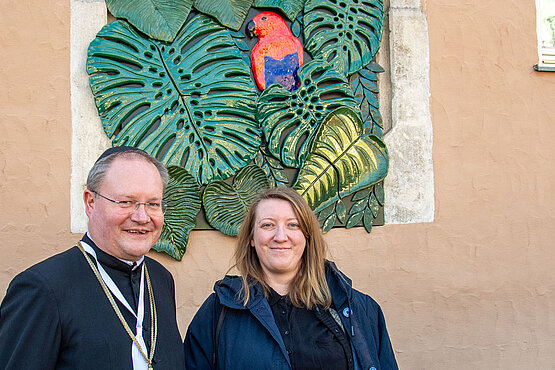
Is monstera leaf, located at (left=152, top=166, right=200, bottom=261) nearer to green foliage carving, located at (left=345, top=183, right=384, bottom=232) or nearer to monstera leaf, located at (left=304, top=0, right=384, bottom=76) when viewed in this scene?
green foliage carving, located at (left=345, top=183, right=384, bottom=232)

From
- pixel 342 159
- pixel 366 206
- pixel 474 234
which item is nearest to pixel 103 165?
pixel 342 159

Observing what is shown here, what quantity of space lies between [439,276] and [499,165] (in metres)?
0.90

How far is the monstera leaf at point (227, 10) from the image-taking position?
339 centimetres

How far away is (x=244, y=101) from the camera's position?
3447 mm

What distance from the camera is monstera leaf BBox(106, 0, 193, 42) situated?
3.27m

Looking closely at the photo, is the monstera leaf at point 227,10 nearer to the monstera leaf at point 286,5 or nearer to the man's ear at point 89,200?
the monstera leaf at point 286,5

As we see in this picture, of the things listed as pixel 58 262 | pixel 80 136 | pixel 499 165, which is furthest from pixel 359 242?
pixel 58 262

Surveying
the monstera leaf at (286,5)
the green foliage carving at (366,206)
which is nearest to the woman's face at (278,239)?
the green foliage carving at (366,206)

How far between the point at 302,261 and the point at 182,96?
Answer: 154 centimetres

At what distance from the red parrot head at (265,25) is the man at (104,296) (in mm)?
1858

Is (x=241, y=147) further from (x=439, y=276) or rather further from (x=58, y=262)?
(x=58, y=262)

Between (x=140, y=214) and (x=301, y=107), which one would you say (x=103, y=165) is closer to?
(x=140, y=214)

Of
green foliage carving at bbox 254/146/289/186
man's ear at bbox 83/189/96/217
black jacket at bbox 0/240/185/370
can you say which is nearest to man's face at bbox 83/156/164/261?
man's ear at bbox 83/189/96/217

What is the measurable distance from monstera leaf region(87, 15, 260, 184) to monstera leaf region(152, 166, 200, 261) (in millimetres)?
77
